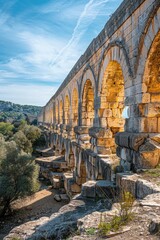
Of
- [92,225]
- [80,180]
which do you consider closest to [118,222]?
[92,225]

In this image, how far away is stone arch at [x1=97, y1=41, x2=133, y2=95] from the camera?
5066 mm

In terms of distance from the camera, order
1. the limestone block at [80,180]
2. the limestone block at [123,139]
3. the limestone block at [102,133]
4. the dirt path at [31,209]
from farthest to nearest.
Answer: the dirt path at [31,209]
the limestone block at [80,180]
the limestone block at [102,133]
the limestone block at [123,139]

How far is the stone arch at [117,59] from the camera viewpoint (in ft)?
16.6

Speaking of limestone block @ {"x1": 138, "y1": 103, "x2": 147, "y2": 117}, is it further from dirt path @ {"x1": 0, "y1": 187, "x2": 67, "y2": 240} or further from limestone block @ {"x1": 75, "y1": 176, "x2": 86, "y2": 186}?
dirt path @ {"x1": 0, "y1": 187, "x2": 67, "y2": 240}

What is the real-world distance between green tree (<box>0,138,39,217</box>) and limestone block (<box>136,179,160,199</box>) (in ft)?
28.7

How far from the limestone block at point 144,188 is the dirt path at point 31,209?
7.45 meters

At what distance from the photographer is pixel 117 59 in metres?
5.63

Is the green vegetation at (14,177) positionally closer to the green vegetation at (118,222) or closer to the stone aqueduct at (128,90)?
the stone aqueduct at (128,90)

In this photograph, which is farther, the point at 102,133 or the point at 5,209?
the point at 5,209

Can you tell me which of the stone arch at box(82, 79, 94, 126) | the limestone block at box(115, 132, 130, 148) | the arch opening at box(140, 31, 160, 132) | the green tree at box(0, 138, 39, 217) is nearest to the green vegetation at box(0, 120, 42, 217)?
the green tree at box(0, 138, 39, 217)

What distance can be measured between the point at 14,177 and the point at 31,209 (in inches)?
69.3

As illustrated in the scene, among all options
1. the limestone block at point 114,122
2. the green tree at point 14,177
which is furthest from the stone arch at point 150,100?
the green tree at point 14,177

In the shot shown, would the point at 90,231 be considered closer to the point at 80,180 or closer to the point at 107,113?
the point at 107,113

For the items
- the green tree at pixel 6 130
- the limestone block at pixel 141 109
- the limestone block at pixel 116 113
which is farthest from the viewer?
the green tree at pixel 6 130
